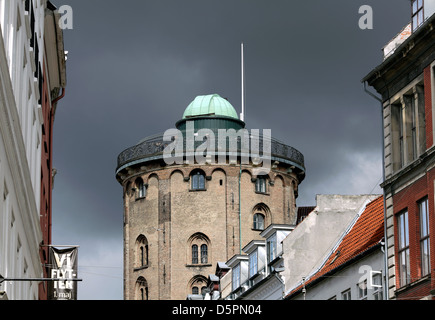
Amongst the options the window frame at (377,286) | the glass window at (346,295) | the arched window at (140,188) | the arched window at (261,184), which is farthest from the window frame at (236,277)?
the arched window at (140,188)

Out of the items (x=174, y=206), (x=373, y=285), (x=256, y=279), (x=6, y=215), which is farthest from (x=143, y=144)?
(x=6, y=215)

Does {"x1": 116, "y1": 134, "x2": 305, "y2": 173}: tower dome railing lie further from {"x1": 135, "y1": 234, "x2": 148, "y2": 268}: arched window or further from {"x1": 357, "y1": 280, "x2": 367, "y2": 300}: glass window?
{"x1": 357, "y1": 280, "x2": 367, "y2": 300}: glass window

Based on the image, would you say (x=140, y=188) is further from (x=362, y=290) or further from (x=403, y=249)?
(x=403, y=249)

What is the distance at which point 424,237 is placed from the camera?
1305 inches

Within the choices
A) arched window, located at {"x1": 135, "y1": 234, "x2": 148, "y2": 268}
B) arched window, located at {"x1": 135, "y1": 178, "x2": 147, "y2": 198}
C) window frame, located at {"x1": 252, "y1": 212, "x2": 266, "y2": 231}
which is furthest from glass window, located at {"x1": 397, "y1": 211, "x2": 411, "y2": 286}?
arched window, located at {"x1": 135, "y1": 178, "x2": 147, "y2": 198}

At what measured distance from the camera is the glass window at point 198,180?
330ft

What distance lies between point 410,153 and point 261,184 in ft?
219

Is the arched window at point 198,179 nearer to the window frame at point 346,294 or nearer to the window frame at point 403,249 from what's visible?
→ the window frame at point 346,294

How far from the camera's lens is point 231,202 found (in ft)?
327

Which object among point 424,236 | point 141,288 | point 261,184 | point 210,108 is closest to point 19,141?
point 424,236

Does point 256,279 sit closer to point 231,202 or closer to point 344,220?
point 344,220

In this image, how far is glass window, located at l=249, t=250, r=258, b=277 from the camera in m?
58.4
